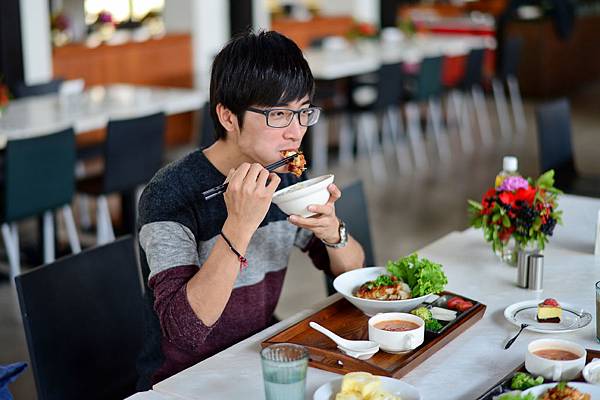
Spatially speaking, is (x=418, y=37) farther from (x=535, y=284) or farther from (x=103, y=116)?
(x=535, y=284)

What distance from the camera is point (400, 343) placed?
5.33 feet

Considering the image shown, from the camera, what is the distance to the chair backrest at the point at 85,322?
193 cm

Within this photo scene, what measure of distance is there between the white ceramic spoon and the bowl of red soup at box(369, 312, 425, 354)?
0.06ft

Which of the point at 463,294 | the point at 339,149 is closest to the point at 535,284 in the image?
the point at 463,294

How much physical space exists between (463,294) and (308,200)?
485 millimetres

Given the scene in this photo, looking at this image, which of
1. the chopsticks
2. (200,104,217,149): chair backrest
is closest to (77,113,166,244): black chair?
(200,104,217,149): chair backrest

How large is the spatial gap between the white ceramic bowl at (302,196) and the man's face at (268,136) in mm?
113

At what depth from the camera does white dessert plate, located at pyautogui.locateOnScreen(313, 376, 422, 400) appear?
1417 mm

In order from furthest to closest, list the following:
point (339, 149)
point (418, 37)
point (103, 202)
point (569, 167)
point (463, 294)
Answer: point (418, 37), point (339, 149), point (103, 202), point (569, 167), point (463, 294)

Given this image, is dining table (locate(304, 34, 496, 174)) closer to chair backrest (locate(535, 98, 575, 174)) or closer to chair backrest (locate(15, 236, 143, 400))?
chair backrest (locate(535, 98, 575, 174))

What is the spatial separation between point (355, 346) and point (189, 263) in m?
0.38

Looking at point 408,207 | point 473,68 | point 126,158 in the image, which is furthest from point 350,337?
point 473,68

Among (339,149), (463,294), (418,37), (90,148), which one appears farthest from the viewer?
(418,37)

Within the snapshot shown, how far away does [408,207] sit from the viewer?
5.61 meters
